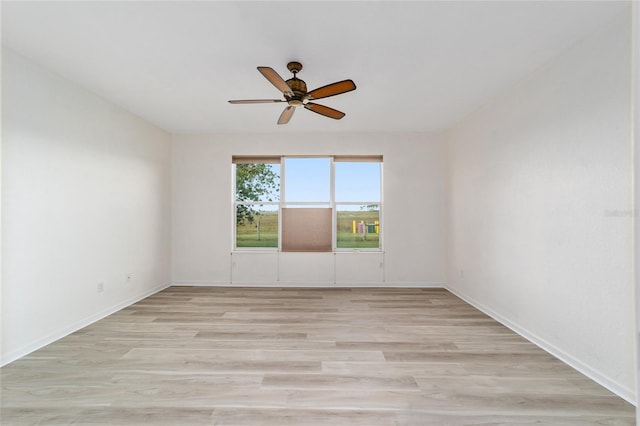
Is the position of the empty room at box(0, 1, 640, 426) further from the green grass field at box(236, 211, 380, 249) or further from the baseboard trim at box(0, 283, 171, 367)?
the green grass field at box(236, 211, 380, 249)

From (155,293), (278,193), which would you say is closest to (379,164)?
(278,193)

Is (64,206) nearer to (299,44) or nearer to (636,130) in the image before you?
(299,44)

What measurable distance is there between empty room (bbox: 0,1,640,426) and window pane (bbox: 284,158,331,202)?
2.39 feet

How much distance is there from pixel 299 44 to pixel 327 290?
3554mm

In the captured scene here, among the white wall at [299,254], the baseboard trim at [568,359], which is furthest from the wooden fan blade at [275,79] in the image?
the baseboard trim at [568,359]

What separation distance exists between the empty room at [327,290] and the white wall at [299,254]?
1.11 feet

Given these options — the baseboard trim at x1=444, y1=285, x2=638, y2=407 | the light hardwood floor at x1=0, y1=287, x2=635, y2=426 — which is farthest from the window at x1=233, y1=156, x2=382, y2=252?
the baseboard trim at x1=444, y1=285, x2=638, y2=407

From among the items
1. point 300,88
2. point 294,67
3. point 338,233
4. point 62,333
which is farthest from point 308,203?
point 62,333

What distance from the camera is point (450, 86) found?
3176mm

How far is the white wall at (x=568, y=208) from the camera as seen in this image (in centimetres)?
199

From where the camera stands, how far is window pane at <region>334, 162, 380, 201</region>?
5.15m

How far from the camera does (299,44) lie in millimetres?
2355

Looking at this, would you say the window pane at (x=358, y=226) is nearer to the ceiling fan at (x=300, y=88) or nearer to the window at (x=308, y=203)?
the window at (x=308, y=203)

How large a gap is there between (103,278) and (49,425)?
2.13 metres
